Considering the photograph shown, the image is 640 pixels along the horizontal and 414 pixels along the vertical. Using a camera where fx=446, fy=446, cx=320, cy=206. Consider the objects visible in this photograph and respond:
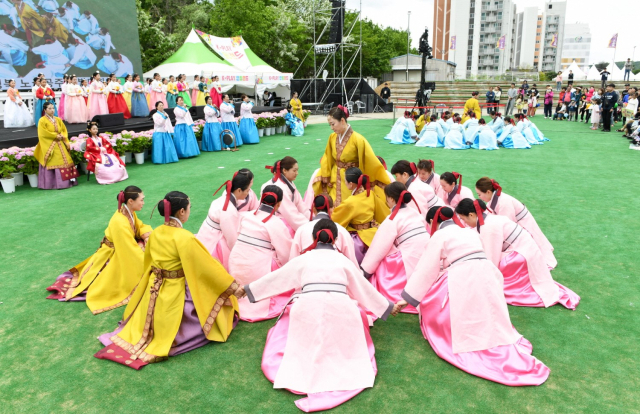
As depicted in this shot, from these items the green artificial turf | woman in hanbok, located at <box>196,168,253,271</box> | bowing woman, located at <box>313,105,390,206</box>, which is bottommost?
the green artificial turf

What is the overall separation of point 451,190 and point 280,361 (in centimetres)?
266

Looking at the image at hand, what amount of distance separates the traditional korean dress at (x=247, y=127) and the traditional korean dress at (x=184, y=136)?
7.33 feet

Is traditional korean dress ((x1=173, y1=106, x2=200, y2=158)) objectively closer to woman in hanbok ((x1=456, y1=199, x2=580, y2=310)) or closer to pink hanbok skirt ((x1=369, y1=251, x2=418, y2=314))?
pink hanbok skirt ((x1=369, y1=251, x2=418, y2=314))

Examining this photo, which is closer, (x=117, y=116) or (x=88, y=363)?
(x=88, y=363)

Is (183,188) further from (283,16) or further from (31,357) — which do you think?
(283,16)

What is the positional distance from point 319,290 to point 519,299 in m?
1.95

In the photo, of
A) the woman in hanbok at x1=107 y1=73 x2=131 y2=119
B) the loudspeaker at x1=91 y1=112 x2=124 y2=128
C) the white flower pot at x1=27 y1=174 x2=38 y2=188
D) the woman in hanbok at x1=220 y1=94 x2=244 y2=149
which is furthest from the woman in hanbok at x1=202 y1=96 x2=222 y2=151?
the white flower pot at x1=27 y1=174 x2=38 y2=188

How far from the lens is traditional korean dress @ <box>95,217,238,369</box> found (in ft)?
9.69

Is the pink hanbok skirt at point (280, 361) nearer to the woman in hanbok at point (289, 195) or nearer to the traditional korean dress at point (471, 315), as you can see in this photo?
the traditional korean dress at point (471, 315)

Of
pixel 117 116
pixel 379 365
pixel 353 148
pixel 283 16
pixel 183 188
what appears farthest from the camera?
pixel 283 16

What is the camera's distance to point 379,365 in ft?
9.46

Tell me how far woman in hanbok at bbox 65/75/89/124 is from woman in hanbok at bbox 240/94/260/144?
177 inches

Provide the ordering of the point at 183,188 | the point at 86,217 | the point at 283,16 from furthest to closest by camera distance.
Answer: the point at 283,16 → the point at 183,188 → the point at 86,217

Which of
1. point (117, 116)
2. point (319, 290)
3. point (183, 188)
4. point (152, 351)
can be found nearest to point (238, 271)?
point (152, 351)
